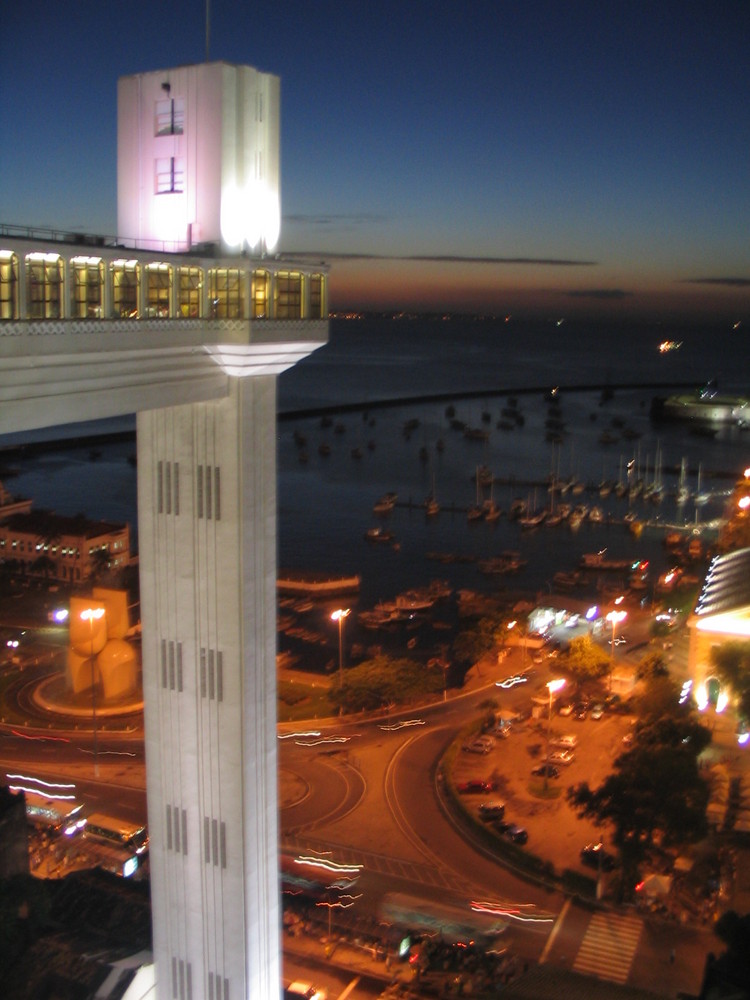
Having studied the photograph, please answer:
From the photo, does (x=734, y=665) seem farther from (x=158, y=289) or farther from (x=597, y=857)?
(x=158, y=289)

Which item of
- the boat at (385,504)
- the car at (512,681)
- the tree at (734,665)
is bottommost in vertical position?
the boat at (385,504)

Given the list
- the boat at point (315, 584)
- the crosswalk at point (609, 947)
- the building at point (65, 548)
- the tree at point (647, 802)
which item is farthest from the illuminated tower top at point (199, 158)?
the building at point (65, 548)

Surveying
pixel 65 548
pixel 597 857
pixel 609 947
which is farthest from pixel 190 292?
pixel 65 548

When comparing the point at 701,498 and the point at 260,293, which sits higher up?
the point at 260,293

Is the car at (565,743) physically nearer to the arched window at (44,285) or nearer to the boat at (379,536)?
the arched window at (44,285)

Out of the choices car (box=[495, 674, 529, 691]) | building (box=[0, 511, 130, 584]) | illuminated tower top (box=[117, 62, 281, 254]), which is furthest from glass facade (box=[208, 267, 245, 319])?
building (box=[0, 511, 130, 584])

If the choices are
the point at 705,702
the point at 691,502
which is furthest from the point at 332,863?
the point at 691,502

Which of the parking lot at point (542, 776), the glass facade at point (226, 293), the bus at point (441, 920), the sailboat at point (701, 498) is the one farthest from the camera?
the sailboat at point (701, 498)
